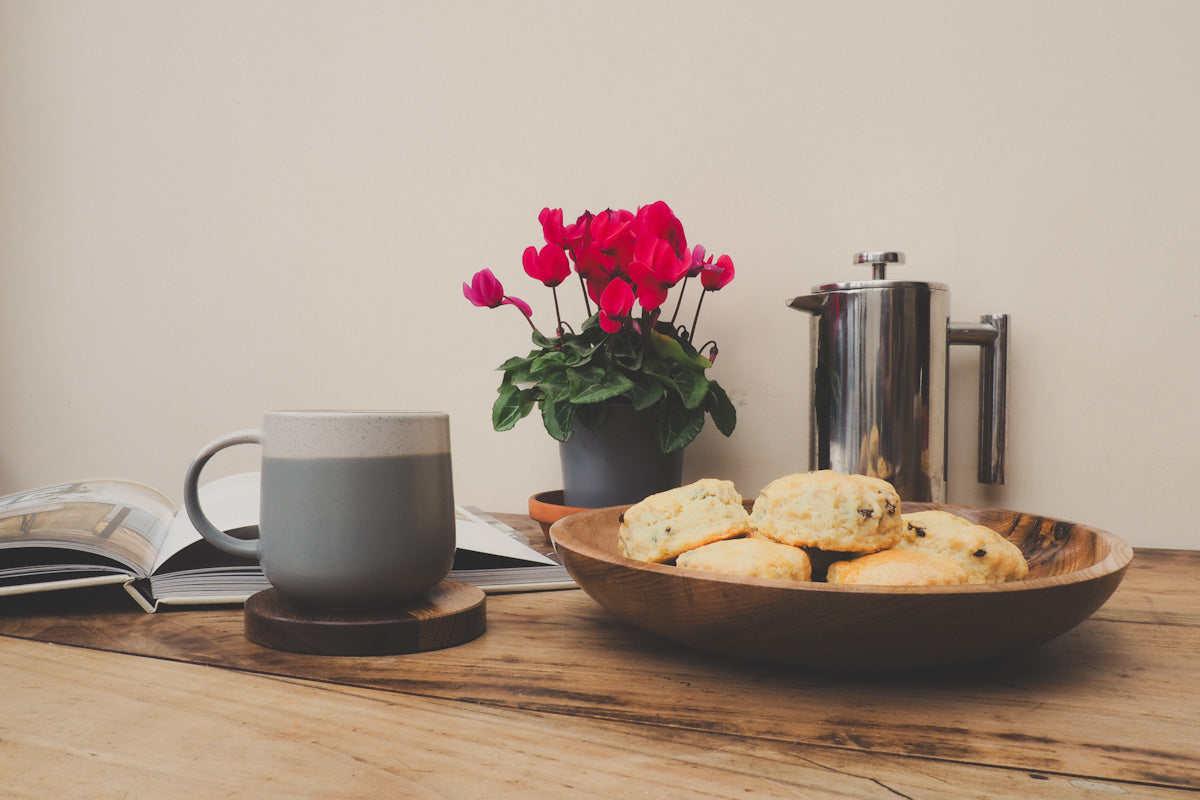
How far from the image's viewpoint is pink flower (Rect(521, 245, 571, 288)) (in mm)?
970

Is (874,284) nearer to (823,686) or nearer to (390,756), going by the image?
(823,686)

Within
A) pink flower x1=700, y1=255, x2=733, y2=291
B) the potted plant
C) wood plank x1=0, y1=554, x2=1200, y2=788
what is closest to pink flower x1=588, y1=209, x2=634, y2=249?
the potted plant

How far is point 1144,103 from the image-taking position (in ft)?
3.26

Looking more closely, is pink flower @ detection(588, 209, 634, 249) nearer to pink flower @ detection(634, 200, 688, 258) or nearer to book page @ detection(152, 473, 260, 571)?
pink flower @ detection(634, 200, 688, 258)

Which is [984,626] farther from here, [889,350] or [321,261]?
[321,261]

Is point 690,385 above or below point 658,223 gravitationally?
below

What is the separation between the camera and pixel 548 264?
0.97m

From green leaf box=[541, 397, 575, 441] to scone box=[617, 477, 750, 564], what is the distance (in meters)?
0.34

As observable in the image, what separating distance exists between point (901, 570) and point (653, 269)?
51 cm

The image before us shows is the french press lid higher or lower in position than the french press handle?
higher

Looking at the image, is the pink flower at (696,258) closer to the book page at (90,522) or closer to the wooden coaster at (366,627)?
the wooden coaster at (366,627)

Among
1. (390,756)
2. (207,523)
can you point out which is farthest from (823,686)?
(207,523)

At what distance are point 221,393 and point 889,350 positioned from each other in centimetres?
127

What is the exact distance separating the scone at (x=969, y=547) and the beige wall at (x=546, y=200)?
54 cm
